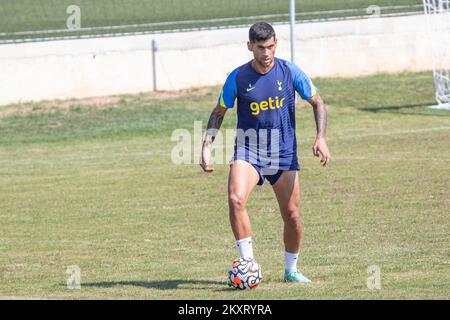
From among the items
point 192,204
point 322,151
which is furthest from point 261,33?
point 192,204

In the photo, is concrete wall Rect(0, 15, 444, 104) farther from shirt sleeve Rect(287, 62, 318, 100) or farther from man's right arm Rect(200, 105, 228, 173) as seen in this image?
shirt sleeve Rect(287, 62, 318, 100)

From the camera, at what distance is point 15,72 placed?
2403 centimetres

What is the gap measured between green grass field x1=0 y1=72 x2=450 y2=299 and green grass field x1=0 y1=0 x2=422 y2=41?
415cm

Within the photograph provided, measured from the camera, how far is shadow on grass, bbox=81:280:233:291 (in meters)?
9.86

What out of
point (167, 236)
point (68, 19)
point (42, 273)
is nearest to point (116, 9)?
point (68, 19)

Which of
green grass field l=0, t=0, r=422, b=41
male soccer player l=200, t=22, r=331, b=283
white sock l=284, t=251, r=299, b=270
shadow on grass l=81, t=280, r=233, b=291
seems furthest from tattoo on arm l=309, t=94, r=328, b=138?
green grass field l=0, t=0, r=422, b=41

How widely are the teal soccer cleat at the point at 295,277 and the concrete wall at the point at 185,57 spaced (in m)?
15.2

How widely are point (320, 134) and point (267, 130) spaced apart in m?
0.49

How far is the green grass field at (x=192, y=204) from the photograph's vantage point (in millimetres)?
10219

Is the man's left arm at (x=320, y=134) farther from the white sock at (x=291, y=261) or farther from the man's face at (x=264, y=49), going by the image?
the white sock at (x=291, y=261)

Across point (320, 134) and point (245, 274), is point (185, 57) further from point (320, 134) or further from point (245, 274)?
point (245, 274)

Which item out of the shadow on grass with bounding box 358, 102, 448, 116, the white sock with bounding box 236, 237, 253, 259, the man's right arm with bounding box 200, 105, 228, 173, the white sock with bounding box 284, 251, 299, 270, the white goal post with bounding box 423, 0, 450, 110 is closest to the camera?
the white sock with bounding box 236, 237, 253, 259

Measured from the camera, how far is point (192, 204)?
49.9 feet
